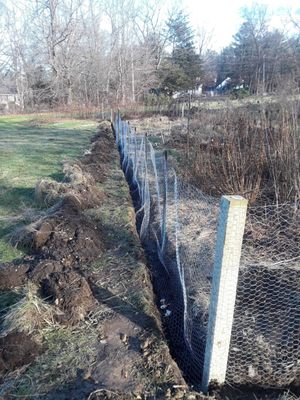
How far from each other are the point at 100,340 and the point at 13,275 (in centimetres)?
135

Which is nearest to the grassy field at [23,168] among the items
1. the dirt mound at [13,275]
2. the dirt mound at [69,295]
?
the dirt mound at [13,275]

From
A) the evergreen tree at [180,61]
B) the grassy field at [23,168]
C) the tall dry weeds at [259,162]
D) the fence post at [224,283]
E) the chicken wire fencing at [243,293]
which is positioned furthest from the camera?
the evergreen tree at [180,61]

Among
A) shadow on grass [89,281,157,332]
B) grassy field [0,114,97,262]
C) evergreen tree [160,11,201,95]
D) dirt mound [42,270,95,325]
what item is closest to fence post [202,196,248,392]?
shadow on grass [89,281,157,332]

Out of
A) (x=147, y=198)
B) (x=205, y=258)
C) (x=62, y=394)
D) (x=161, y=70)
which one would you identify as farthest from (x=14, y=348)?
(x=161, y=70)

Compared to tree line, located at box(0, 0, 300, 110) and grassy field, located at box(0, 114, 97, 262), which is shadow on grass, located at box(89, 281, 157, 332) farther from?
tree line, located at box(0, 0, 300, 110)

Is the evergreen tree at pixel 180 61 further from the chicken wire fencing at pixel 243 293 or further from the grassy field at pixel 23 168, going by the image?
the chicken wire fencing at pixel 243 293

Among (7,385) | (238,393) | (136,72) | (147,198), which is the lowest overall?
(238,393)

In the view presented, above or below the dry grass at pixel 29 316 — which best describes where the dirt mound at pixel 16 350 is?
below

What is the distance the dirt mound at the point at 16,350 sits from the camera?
2.71m

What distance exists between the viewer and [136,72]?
40.2 meters

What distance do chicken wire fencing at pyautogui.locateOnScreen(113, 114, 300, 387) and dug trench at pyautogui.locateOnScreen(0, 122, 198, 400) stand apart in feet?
1.00

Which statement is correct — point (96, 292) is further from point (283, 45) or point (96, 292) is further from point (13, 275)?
point (283, 45)

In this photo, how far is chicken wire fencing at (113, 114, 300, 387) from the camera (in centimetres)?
299

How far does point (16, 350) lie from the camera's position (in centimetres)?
280
